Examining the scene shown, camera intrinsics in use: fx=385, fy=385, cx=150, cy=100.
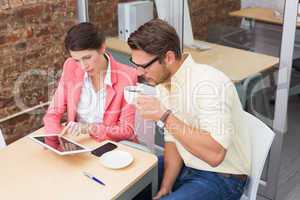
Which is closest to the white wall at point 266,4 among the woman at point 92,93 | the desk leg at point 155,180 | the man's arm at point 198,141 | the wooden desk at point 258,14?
the wooden desk at point 258,14

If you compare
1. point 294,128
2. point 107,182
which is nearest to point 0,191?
point 107,182

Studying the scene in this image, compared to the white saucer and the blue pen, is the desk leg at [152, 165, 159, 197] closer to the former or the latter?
the white saucer

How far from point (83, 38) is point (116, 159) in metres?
0.63

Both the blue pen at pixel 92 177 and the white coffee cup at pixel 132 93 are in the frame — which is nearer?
the blue pen at pixel 92 177

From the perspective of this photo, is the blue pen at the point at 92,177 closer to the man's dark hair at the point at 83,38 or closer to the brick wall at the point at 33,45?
the man's dark hair at the point at 83,38

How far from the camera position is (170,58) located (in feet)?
5.07

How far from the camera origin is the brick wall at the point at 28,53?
258 centimetres

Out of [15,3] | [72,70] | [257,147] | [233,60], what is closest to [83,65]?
[72,70]

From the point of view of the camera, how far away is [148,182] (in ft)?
4.88

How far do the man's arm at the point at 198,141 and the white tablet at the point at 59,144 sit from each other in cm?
36

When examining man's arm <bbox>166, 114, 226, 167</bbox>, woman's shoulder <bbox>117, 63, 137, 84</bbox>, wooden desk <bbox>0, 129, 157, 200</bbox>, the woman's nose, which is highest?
the woman's nose

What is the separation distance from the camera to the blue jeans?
60.5 inches

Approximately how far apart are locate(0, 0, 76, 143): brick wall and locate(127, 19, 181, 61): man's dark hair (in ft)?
4.50

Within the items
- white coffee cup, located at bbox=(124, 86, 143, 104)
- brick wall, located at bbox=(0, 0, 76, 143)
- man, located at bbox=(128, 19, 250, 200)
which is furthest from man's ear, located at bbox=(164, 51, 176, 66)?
brick wall, located at bbox=(0, 0, 76, 143)
